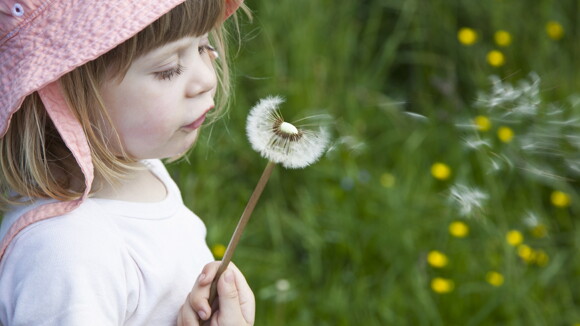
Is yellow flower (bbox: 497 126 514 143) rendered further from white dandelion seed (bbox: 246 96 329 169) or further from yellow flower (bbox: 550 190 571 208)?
white dandelion seed (bbox: 246 96 329 169)

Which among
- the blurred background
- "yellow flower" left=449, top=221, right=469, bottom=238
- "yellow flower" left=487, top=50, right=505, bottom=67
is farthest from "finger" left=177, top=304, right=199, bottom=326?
"yellow flower" left=487, top=50, right=505, bottom=67

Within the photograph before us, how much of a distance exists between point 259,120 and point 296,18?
1.60 meters

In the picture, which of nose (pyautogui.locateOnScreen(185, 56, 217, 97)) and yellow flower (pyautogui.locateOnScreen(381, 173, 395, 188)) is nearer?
nose (pyautogui.locateOnScreen(185, 56, 217, 97))

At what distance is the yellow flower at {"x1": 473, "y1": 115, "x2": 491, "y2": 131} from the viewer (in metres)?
2.38

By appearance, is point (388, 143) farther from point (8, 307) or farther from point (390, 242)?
point (8, 307)

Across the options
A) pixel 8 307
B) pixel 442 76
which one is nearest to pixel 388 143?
pixel 442 76

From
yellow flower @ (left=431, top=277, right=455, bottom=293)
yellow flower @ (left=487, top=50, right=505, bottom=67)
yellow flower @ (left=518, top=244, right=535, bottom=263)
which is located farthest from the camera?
yellow flower @ (left=487, top=50, right=505, bottom=67)

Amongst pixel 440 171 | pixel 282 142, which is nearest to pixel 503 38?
pixel 440 171

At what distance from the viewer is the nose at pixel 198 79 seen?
45.3 inches

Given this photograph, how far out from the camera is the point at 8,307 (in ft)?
3.66

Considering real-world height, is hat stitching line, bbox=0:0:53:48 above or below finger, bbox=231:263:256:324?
above

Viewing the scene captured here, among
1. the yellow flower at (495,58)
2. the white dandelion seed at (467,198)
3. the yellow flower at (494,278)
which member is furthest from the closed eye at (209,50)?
the yellow flower at (495,58)

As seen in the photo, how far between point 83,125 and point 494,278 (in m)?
1.28

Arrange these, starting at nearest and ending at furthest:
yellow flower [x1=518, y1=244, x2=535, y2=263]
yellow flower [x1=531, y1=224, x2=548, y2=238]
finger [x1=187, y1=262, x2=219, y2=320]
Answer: finger [x1=187, y1=262, x2=219, y2=320]
yellow flower [x1=518, y1=244, x2=535, y2=263]
yellow flower [x1=531, y1=224, x2=548, y2=238]
